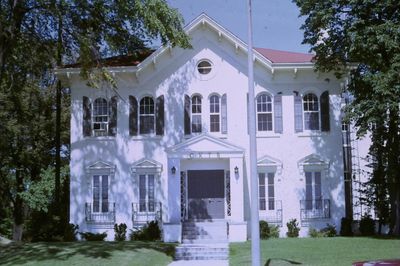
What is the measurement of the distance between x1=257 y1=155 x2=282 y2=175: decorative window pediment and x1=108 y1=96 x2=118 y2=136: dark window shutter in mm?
6907

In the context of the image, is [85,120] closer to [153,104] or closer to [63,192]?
[153,104]

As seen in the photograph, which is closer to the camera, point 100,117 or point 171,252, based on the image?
point 171,252

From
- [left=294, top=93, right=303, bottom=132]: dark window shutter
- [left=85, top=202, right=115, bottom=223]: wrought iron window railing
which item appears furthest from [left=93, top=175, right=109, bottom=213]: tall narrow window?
[left=294, top=93, right=303, bottom=132]: dark window shutter

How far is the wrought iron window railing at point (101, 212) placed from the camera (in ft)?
84.4

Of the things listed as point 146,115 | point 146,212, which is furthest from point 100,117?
point 146,212

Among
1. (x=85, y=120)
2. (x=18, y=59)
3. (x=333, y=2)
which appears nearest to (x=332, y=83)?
(x=333, y=2)

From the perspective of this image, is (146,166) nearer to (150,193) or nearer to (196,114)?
(150,193)

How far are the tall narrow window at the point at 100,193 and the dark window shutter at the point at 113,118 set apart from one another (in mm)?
2121

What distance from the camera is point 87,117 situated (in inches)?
1043

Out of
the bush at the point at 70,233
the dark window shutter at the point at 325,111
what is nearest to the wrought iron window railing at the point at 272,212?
the dark window shutter at the point at 325,111

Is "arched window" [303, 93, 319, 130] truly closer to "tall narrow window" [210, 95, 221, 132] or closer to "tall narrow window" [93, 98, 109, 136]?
"tall narrow window" [210, 95, 221, 132]

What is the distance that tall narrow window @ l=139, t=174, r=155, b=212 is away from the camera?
25.8 m

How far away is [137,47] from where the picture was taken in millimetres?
23109

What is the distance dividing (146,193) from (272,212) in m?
5.87
